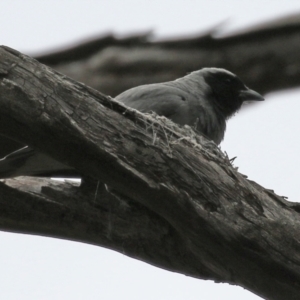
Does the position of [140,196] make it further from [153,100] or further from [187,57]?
[187,57]

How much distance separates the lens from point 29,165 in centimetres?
441

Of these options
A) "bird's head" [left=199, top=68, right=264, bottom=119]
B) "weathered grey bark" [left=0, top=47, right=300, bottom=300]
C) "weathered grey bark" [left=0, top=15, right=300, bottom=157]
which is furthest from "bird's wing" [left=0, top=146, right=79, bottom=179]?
"bird's head" [left=199, top=68, right=264, bottom=119]

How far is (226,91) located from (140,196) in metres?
2.82

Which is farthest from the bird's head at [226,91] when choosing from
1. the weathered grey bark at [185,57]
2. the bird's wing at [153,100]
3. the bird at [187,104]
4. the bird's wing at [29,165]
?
the bird's wing at [29,165]

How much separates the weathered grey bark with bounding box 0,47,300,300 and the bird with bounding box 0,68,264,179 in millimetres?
316

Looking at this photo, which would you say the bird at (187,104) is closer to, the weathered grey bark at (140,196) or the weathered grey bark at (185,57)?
the weathered grey bark at (185,57)

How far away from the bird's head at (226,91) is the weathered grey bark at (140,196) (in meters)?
1.89

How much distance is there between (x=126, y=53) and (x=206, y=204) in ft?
6.27

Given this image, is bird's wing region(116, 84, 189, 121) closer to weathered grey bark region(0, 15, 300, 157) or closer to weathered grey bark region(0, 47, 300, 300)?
weathered grey bark region(0, 15, 300, 157)

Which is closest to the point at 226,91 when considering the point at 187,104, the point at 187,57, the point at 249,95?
the point at 249,95

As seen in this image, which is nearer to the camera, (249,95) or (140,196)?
(140,196)

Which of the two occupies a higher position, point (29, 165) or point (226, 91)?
point (226, 91)

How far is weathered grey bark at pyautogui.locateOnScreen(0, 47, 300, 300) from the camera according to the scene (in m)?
3.29

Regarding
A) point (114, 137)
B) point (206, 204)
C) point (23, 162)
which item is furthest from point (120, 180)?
point (23, 162)
